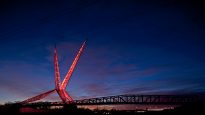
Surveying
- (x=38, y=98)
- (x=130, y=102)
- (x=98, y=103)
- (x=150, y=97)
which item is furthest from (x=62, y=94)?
(x=150, y=97)

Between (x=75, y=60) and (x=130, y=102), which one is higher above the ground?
(x=75, y=60)

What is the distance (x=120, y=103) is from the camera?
399 feet

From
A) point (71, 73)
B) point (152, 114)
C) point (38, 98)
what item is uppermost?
point (71, 73)

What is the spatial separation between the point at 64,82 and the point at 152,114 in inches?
2473

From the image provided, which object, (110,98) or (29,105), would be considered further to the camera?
(110,98)

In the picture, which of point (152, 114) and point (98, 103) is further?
point (98, 103)

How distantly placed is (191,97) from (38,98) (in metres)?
80.9

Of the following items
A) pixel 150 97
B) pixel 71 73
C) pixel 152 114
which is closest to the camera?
pixel 152 114

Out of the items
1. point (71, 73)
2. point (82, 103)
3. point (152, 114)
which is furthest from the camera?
point (82, 103)

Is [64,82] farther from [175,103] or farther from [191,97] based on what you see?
[191,97]

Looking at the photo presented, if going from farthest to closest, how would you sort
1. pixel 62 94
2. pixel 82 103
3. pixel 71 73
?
pixel 82 103 < pixel 71 73 < pixel 62 94

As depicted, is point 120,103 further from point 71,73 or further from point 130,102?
point 71,73

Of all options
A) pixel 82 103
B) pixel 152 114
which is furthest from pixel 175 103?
pixel 152 114

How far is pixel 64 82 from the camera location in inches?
4094
